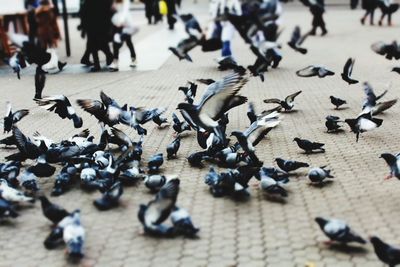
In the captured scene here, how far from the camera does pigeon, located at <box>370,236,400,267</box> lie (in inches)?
133

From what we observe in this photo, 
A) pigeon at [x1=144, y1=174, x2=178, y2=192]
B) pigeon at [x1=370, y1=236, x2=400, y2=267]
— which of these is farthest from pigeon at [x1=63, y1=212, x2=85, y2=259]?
pigeon at [x1=370, y1=236, x2=400, y2=267]

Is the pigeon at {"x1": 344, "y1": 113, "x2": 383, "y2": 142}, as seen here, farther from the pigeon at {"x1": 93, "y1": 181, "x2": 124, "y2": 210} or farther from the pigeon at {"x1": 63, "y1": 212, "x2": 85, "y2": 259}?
the pigeon at {"x1": 63, "y1": 212, "x2": 85, "y2": 259}

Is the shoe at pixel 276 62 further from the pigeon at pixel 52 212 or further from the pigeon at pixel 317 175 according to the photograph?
the pigeon at pixel 52 212

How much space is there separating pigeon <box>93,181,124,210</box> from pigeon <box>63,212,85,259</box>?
0.71 metres

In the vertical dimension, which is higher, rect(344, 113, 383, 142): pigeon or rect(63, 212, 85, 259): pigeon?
rect(63, 212, 85, 259): pigeon

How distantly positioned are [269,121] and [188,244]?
2.72m

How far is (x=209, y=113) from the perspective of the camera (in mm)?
5602

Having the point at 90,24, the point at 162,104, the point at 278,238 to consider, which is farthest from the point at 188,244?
the point at 90,24

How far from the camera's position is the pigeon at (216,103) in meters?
5.39

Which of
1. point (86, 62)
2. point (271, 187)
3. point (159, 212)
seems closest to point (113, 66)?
point (86, 62)

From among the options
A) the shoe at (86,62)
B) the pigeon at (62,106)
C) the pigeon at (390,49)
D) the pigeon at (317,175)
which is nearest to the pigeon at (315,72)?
the pigeon at (390,49)

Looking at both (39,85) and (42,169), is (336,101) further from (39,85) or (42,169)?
(42,169)

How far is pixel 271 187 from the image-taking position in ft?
15.8

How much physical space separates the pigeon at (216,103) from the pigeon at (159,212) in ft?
4.83
